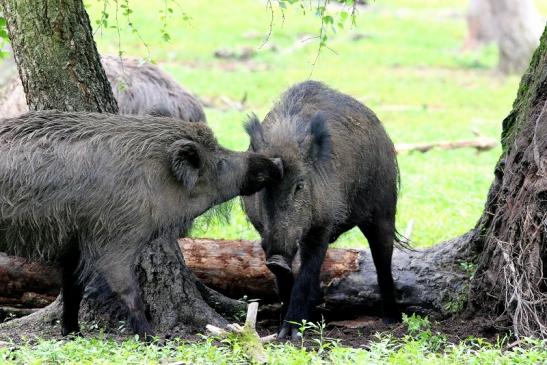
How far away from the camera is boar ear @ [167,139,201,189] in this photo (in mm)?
7199

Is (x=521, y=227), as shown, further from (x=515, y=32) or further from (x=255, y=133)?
(x=515, y=32)

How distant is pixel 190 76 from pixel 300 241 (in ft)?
49.8

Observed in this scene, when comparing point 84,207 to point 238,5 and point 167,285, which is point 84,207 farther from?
point 238,5

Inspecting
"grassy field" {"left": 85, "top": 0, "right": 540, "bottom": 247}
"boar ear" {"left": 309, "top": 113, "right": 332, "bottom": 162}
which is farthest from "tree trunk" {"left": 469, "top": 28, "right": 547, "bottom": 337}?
"grassy field" {"left": 85, "top": 0, "right": 540, "bottom": 247}


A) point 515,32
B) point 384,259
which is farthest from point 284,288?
point 515,32

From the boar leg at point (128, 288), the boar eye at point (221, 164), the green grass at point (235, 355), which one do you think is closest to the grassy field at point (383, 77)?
the boar eye at point (221, 164)

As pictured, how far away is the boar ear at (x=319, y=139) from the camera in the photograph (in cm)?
796

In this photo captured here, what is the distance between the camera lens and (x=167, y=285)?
818cm

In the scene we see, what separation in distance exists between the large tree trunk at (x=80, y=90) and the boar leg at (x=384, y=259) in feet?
4.72

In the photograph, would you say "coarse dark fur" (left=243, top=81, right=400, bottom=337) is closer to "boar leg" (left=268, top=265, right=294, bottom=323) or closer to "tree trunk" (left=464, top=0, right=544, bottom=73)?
"boar leg" (left=268, top=265, right=294, bottom=323)

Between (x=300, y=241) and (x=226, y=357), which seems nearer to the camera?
(x=226, y=357)

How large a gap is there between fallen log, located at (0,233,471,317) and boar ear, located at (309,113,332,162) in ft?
3.77

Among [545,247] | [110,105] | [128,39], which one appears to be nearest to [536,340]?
[545,247]

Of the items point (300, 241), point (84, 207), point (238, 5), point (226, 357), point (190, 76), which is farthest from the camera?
point (238, 5)
